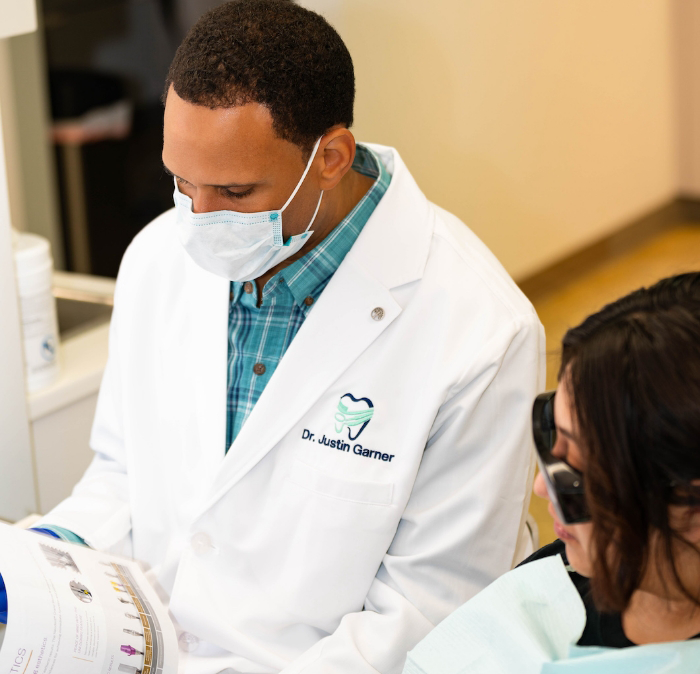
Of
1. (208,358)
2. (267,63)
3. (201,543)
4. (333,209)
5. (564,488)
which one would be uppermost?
(267,63)

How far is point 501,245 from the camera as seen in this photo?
263cm

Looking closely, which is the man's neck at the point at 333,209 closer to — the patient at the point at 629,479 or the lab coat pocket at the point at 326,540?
the lab coat pocket at the point at 326,540

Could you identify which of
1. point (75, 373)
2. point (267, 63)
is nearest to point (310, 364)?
point (267, 63)

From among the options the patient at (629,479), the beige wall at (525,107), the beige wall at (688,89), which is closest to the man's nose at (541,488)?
the patient at (629,479)

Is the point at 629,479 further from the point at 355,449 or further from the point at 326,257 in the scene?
the point at 326,257

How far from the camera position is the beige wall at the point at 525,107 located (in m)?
2.03

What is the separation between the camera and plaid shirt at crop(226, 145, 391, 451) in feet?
3.94

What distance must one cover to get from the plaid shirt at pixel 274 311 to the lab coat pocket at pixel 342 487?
14cm

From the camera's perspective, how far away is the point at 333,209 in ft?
3.92

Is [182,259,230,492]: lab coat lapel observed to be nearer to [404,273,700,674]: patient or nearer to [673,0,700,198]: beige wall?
[404,273,700,674]: patient

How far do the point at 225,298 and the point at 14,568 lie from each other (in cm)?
47

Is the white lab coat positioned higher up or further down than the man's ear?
further down

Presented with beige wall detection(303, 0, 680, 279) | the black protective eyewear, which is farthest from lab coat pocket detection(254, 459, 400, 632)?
beige wall detection(303, 0, 680, 279)

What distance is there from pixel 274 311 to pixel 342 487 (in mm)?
282
